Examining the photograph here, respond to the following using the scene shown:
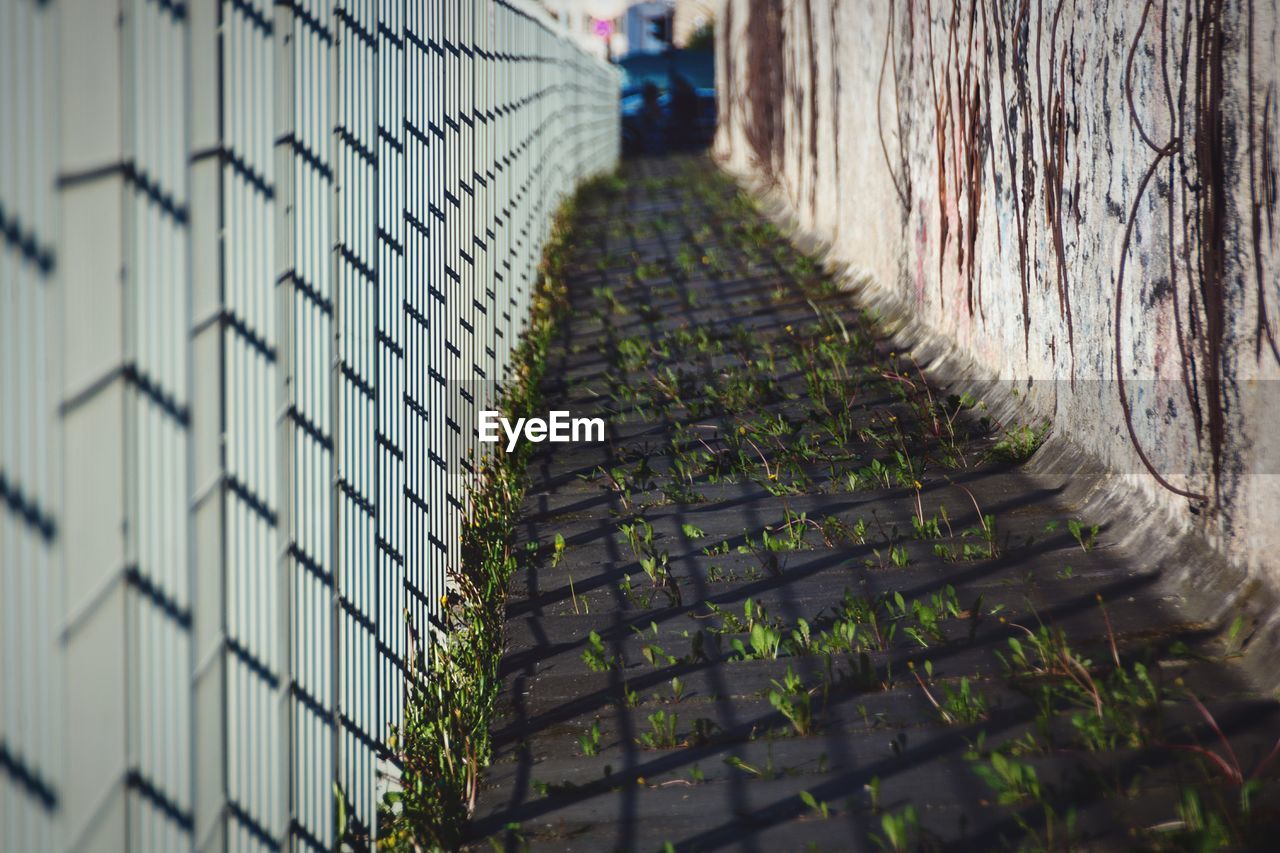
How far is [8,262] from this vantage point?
1312 mm

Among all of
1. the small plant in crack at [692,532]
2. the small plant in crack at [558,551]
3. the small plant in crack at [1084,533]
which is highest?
the small plant in crack at [1084,533]

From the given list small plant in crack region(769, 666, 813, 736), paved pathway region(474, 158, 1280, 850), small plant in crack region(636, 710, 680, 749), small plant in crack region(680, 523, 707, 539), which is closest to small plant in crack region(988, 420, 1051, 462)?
paved pathway region(474, 158, 1280, 850)

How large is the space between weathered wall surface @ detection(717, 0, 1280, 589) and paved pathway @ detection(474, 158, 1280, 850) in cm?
35

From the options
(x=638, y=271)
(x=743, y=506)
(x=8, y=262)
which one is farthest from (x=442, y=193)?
(x=638, y=271)

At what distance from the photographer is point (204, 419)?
1.87 m

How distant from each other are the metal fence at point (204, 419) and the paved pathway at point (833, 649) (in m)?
0.56

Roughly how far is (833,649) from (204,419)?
201cm

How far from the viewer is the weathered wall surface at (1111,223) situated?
11.1ft

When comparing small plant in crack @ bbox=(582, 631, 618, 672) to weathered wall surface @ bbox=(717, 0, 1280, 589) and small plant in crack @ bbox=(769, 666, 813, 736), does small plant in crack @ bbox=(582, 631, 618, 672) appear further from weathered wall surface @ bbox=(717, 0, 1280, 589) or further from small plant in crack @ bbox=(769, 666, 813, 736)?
weathered wall surface @ bbox=(717, 0, 1280, 589)

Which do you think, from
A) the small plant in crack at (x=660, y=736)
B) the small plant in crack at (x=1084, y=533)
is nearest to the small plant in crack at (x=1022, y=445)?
the small plant in crack at (x=1084, y=533)

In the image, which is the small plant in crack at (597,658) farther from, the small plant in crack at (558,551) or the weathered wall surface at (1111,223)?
the weathered wall surface at (1111,223)

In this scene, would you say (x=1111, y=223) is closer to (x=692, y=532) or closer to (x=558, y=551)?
(x=692, y=532)

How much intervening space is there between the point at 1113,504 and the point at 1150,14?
153 centimetres

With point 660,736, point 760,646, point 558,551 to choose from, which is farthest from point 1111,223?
point 660,736
